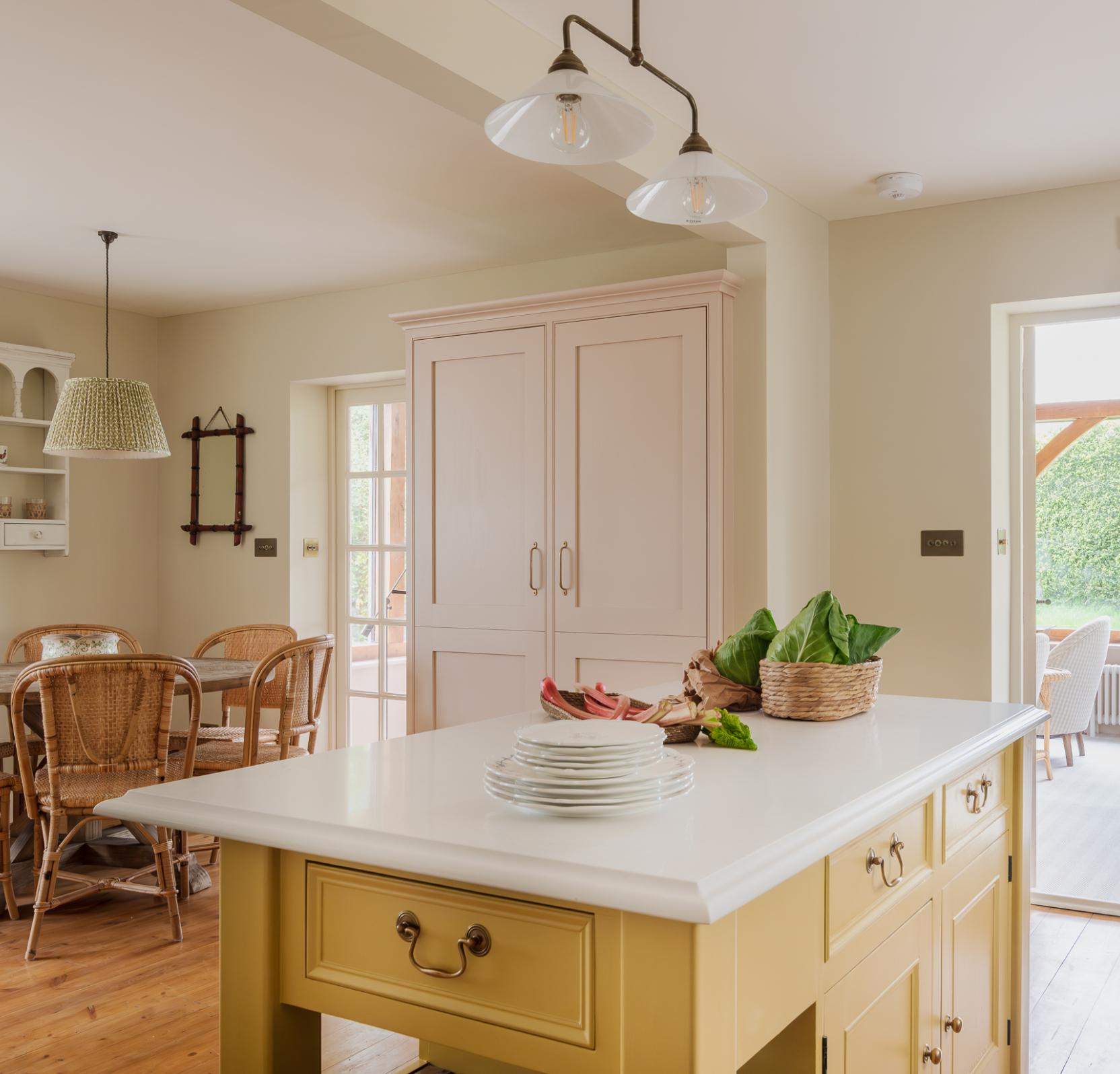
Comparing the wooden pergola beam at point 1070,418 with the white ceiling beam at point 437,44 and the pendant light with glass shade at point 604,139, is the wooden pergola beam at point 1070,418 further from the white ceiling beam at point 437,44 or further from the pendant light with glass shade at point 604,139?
the pendant light with glass shade at point 604,139

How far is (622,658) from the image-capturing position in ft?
11.7

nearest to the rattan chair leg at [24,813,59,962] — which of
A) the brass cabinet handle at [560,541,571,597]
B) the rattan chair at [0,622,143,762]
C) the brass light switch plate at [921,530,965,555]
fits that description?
the rattan chair at [0,622,143,762]

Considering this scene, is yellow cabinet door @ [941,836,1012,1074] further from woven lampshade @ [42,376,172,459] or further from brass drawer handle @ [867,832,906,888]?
woven lampshade @ [42,376,172,459]

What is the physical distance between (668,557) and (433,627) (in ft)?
3.23

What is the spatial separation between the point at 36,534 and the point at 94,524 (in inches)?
16.2

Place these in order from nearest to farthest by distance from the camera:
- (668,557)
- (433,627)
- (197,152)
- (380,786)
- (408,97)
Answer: (380,786) < (408,97) < (197,152) < (668,557) < (433,627)

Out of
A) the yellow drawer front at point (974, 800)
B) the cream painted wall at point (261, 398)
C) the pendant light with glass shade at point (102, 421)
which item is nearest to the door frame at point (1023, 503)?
the yellow drawer front at point (974, 800)

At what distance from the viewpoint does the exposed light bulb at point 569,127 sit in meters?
1.54

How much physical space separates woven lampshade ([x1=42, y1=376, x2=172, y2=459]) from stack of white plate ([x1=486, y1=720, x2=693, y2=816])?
2.94 metres

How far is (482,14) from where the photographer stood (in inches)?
91.0

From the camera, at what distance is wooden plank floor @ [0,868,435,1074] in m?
2.48

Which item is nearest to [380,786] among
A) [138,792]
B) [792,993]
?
[138,792]

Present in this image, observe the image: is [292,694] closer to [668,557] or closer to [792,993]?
[668,557]

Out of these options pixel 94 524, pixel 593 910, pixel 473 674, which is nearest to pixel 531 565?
pixel 473 674
